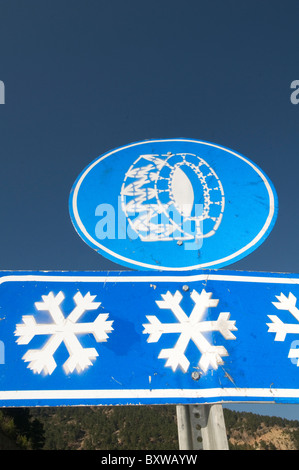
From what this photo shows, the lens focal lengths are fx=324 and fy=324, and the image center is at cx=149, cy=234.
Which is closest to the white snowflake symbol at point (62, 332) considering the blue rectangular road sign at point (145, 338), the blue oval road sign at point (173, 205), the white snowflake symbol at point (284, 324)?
the blue rectangular road sign at point (145, 338)

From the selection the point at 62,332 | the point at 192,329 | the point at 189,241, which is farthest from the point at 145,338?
the point at 189,241

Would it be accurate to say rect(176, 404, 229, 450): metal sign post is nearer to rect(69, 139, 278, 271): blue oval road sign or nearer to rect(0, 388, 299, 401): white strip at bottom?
rect(0, 388, 299, 401): white strip at bottom

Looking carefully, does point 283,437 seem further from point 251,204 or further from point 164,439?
point 251,204

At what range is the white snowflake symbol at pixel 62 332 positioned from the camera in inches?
52.6

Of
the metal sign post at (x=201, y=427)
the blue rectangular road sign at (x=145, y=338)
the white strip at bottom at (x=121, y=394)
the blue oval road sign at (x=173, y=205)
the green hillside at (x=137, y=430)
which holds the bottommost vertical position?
the green hillside at (x=137, y=430)

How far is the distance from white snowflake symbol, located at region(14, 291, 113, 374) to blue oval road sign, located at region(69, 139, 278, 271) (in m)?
0.33

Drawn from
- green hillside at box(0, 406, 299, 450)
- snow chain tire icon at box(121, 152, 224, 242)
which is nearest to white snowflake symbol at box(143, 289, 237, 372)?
snow chain tire icon at box(121, 152, 224, 242)

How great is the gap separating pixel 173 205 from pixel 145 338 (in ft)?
2.52

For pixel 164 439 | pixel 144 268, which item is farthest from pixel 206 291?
pixel 164 439

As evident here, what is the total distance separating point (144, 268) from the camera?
1.66 metres

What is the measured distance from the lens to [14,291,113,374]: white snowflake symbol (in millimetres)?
1335

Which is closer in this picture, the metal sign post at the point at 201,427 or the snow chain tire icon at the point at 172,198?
the metal sign post at the point at 201,427

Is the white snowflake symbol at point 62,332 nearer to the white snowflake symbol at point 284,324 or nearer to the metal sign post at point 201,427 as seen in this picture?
the metal sign post at point 201,427
